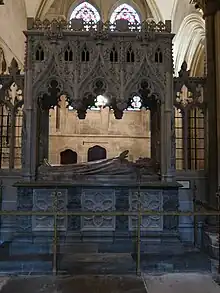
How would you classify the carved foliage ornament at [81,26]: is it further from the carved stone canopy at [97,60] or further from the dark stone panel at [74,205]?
the dark stone panel at [74,205]

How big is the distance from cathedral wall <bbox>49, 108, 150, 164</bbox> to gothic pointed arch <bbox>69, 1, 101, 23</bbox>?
4.62 metres

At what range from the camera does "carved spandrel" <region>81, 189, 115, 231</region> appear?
5.03m

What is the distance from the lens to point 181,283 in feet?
11.0

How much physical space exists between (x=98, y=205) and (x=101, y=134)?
8984 mm

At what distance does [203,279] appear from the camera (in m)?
3.47

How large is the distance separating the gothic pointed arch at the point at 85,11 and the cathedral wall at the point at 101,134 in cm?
462

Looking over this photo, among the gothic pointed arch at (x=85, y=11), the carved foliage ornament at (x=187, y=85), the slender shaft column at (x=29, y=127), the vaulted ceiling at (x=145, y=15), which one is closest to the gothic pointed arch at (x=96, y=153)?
the vaulted ceiling at (x=145, y=15)

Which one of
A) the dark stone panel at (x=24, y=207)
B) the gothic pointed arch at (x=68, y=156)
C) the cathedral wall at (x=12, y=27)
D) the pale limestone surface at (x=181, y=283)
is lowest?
the pale limestone surface at (x=181, y=283)

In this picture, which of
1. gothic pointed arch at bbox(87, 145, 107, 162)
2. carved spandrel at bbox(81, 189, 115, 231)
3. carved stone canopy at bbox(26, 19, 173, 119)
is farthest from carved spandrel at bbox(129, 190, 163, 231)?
gothic pointed arch at bbox(87, 145, 107, 162)

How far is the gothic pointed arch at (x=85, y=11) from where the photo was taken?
1542 centimetres

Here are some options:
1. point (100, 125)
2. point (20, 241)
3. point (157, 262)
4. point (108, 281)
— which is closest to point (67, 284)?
point (108, 281)

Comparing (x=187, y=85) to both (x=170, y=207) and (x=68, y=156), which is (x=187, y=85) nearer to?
(x=170, y=207)

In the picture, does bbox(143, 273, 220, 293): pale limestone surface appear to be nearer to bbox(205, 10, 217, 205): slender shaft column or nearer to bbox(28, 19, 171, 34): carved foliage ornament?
bbox(205, 10, 217, 205): slender shaft column

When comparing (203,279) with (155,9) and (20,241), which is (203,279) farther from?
(155,9)
